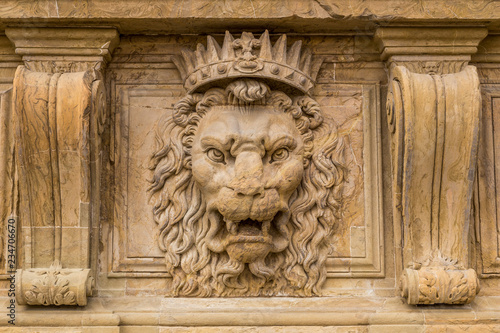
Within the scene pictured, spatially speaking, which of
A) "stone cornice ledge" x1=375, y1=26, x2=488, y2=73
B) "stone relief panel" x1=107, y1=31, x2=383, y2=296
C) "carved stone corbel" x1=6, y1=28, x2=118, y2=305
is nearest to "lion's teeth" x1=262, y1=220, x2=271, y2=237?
"stone relief panel" x1=107, y1=31, x2=383, y2=296

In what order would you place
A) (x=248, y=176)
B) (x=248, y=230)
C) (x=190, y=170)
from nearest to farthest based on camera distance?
(x=248, y=176), (x=248, y=230), (x=190, y=170)

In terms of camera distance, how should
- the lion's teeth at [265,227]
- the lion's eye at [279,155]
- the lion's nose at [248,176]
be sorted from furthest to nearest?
the lion's eye at [279,155] < the lion's teeth at [265,227] < the lion's nose at [248,176]

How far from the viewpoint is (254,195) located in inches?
155

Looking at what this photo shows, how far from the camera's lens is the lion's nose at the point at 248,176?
3912mm

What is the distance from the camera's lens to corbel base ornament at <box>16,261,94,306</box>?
394 cm

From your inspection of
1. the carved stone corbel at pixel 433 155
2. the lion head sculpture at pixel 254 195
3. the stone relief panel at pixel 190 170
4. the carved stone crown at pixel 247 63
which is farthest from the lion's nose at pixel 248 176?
the carved stone corbel at pixel 433 155

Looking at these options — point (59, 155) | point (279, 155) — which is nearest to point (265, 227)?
point (279, 155)

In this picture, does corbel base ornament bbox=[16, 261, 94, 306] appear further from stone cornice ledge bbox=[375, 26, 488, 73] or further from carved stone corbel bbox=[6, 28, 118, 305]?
stone cornice ledge bbox=[375, 26, 488, 73]

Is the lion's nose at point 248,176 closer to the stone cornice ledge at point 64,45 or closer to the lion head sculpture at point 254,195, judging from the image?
the lion head sculpture at point 254,195

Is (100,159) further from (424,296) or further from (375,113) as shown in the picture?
(424,296)

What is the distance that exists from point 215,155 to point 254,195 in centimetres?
34

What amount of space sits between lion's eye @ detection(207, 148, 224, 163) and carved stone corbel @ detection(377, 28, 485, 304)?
3.14ft

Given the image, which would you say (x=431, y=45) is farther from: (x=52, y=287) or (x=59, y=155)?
(x=52, y=287)

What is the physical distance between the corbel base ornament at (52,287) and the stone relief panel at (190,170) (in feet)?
0.87
